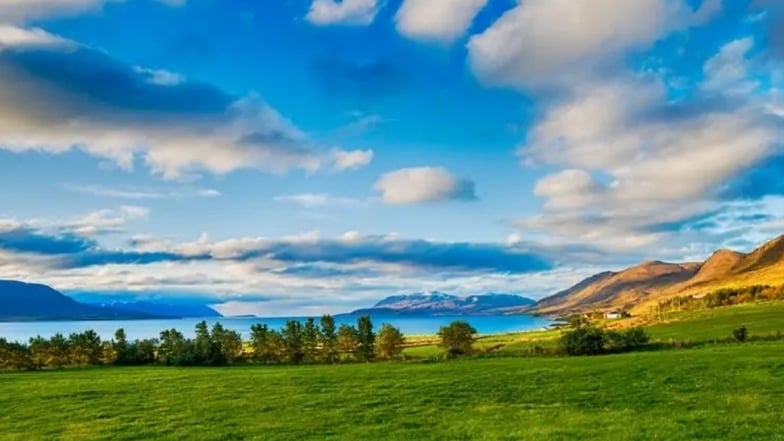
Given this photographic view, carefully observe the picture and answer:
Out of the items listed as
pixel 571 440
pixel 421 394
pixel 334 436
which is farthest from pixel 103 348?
pixel 571 440

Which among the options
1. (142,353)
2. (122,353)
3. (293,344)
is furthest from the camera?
(142,353)

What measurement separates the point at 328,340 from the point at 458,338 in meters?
18.3

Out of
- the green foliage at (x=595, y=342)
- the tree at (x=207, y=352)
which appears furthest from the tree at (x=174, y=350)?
the green foliage at (x=595, y=342)

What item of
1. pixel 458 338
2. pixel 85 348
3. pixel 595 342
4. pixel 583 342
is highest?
pixel 85 348

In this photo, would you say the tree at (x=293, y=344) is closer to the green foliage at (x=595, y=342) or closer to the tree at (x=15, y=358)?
the tree at (x=15, y=358)

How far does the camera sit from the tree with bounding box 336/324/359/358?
87.5 meters

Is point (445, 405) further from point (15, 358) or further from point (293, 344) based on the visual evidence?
point (15, 358)

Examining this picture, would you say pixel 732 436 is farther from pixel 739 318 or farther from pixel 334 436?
pixel 739 318

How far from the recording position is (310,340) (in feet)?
292

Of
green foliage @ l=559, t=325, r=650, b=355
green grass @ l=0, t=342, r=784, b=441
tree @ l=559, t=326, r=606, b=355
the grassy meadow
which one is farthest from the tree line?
green grass @ l=0, t=342, r=784, b=441

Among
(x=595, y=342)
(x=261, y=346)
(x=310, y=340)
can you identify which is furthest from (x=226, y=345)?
(x=595, y=342)

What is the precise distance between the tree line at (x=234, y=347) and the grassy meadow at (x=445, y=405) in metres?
33.9

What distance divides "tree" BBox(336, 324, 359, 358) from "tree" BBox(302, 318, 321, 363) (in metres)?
3.18

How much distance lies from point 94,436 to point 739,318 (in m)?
136
